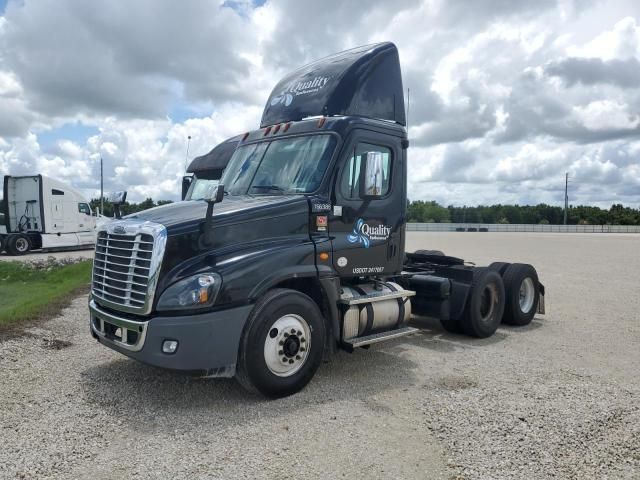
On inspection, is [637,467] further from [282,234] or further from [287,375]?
[282,234]

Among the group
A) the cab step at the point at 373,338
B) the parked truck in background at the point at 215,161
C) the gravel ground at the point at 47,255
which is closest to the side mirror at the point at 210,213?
the cab step at the point at 373,338

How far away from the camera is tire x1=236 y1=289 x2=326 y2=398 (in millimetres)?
5234

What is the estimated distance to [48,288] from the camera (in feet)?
45.8

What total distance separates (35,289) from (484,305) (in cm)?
1131

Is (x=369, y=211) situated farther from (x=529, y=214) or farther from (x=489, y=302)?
(x=529, y=214)

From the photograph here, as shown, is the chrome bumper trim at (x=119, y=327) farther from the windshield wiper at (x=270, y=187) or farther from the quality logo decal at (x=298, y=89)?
the quality logo decal at (x=298, y=89)

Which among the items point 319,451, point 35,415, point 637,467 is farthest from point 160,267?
point 637,467

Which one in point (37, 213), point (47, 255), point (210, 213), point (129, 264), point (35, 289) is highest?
point (210, 213)

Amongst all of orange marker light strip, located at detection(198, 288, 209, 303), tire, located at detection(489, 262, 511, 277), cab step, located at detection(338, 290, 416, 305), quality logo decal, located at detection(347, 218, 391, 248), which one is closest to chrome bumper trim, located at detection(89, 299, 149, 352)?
orange marker light strip, located at detection(198, 288, 209, 303)

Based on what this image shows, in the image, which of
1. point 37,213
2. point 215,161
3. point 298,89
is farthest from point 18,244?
point 298,89

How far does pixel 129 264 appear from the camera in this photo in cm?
534

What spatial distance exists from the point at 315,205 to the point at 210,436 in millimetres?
2710

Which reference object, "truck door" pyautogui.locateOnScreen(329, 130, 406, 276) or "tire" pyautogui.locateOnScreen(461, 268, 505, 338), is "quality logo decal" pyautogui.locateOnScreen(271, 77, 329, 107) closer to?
"truck door" pyautogui.locateOnScreen(329, 130, 406, 276)

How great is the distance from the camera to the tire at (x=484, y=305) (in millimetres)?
8258
